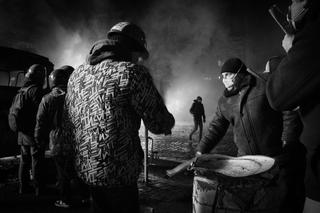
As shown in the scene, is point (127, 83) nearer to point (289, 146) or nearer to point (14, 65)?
point (289, 146)

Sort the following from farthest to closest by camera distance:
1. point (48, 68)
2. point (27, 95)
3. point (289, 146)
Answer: point (48, 68), point (27, 95), point (289, 146)

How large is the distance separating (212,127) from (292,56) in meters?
1.99

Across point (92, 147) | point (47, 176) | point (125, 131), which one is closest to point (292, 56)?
point (125, 131)

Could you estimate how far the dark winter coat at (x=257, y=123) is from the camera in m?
2.81

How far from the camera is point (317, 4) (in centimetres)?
147

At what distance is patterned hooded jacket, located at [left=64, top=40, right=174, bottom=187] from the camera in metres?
1.78

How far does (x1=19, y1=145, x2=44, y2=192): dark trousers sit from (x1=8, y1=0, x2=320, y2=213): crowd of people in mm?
3489

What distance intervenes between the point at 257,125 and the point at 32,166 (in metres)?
4.85

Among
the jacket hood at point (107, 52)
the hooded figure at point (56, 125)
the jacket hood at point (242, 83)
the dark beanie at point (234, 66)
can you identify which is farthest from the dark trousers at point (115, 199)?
the hooded figure at point (56, 125)

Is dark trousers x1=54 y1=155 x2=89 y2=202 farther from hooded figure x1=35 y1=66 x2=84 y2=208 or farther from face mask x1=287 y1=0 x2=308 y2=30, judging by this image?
face mask x1=287 y1=0 x2=308 y2=30

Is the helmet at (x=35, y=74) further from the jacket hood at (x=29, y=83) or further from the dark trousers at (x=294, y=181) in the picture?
the dark trousers at (x=294, y=181)

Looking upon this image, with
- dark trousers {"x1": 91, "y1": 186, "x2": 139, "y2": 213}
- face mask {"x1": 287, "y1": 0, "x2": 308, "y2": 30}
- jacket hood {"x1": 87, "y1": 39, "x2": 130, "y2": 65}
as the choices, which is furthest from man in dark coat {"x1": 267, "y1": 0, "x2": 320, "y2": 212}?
dark trousers {"x1": 91, "y1": 186, "x2": 139, "y2": 213}

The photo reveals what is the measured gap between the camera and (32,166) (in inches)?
201

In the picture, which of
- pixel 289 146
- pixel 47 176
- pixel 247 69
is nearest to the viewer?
pixel 289 146
